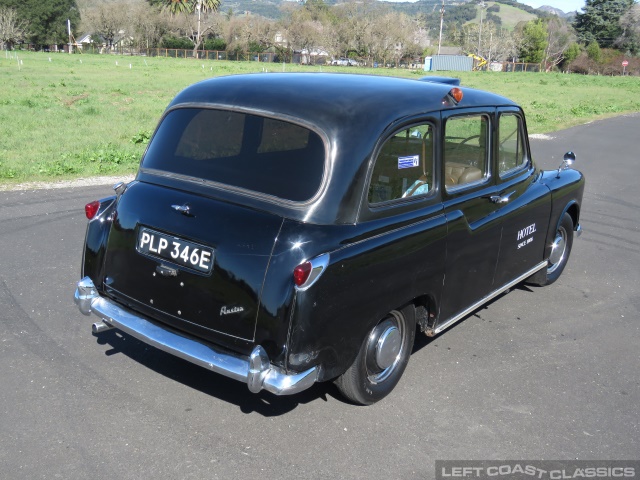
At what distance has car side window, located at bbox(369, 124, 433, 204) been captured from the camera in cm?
385

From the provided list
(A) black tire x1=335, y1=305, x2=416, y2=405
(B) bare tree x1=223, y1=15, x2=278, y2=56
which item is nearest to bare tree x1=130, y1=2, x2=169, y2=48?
(B) bare tree x1=223, y1=15, x2=278, y2=56

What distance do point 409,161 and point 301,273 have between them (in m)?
1.21

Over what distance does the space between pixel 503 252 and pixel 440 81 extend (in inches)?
54.9

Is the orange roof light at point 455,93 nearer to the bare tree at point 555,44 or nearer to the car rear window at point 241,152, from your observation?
the car rear window at point 241,152

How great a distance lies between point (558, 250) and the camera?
6.34 m

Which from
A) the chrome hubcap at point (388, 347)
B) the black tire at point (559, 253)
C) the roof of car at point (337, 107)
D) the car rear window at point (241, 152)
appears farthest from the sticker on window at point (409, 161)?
the black tire at point (559, 253)

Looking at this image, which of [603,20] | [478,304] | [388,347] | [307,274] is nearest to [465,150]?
[478,304]

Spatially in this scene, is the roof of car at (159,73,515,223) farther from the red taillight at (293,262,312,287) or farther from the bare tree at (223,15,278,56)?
the bare tree at (223,15,278,56)

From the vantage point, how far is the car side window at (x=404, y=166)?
12.6ft

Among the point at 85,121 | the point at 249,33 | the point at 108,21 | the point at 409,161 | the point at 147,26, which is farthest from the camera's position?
the point at 108,21

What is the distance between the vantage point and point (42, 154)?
39.0 ft

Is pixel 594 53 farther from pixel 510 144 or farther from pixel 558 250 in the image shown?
pixel 510 144

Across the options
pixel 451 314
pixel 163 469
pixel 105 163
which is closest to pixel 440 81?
pixel 451 314

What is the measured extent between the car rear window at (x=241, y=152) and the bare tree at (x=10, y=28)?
85805mm
